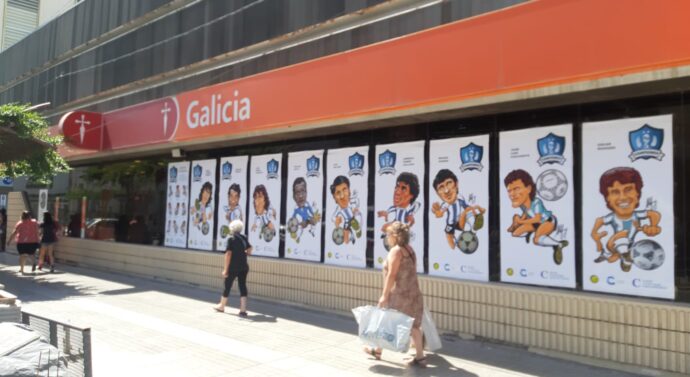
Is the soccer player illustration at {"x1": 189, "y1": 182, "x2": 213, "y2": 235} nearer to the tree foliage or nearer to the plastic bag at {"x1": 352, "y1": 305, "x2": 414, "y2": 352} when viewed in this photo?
the tree foliage

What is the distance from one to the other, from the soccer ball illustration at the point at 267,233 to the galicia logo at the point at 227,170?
1446mm

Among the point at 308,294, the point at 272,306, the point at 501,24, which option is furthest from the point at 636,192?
the point at 272,306

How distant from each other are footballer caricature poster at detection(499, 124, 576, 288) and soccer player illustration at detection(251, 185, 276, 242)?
4.41 meters

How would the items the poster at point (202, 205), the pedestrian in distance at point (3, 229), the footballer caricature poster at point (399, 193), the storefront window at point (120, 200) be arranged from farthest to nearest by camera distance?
the pedestrian in distance at point (3, 229) → the storefront window at point (120, 200) → the poster at point (202, 205) → the footballer caricature poster at point (399, 193)

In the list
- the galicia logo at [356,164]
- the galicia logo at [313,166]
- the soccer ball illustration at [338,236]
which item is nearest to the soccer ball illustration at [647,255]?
the galicia logo at [356,164]

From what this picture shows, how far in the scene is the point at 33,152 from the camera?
11.3m

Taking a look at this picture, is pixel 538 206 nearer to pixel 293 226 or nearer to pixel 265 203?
pixel 293 226

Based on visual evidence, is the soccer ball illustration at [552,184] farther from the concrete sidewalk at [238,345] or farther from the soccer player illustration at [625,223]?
the concrete sidewalk at [238,345]

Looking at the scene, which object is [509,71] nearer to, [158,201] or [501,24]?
[501,24]

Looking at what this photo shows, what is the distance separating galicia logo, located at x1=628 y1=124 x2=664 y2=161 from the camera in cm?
552

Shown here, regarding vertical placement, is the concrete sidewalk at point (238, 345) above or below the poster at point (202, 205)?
below

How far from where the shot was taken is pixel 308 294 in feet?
28.6

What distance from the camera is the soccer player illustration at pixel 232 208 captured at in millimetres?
10289

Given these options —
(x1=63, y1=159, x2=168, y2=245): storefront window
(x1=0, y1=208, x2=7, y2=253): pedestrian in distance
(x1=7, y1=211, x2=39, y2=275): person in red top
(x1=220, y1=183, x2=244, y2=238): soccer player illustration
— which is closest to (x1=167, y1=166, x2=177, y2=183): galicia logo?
(x1=63, y1=159, x2=168, y2=245): storefront window
